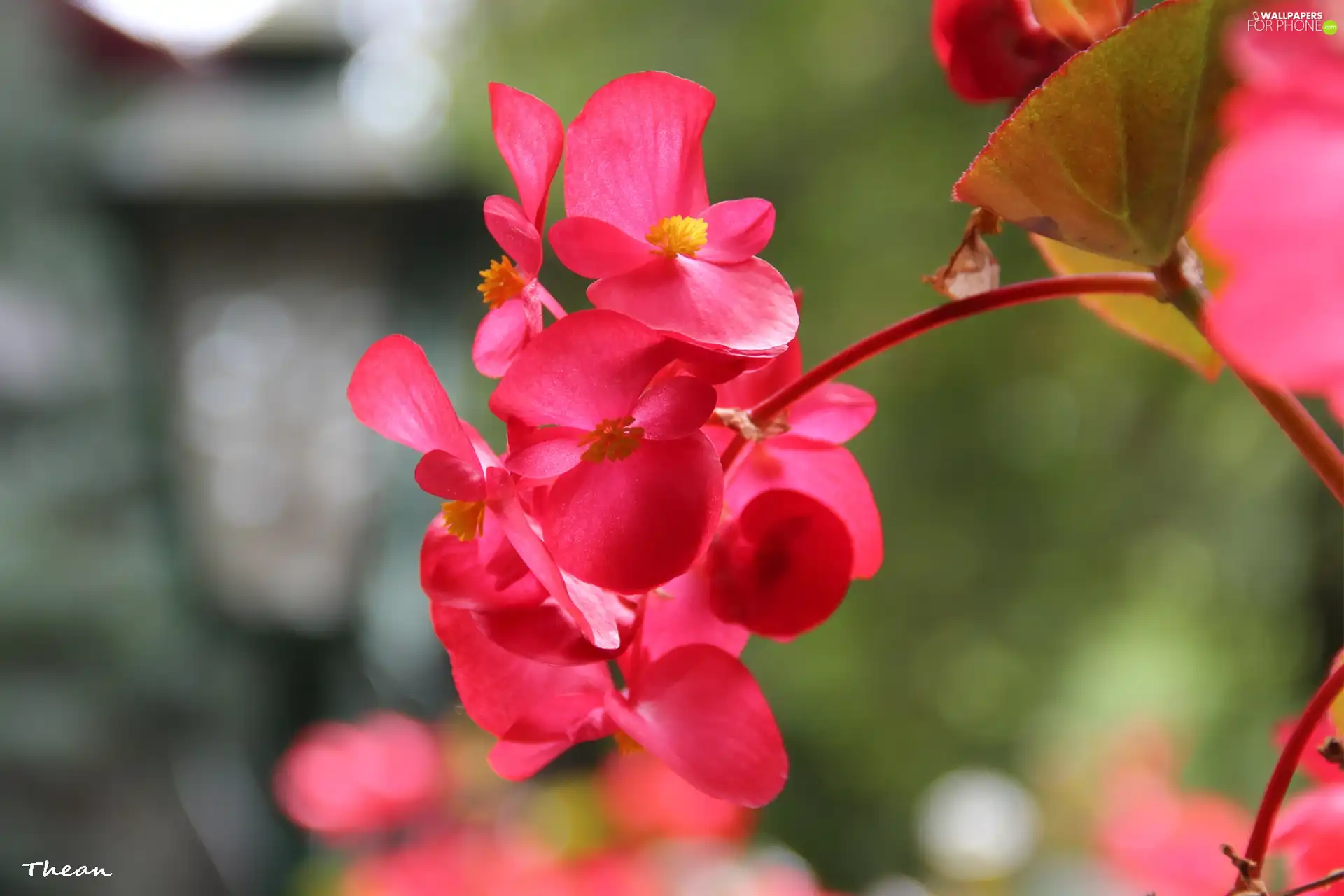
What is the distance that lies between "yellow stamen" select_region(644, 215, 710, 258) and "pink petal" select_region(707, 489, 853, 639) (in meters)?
0.04

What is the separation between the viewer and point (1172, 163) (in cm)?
14

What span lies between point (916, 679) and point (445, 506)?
938mm

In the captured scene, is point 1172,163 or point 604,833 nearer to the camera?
point 1172,163

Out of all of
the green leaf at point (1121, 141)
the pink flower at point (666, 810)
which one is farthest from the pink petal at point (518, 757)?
the pink flower at point (666, 810)

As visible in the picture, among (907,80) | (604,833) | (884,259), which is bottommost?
(604,833)

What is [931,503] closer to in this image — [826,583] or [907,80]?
[907,80]

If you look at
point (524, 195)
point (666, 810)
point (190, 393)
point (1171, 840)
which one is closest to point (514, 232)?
point (524, 195)

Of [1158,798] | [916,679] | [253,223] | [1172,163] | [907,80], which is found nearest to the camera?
[1172,163]

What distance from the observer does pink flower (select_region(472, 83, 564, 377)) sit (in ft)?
0.48

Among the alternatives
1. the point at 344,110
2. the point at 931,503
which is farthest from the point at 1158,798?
the point at 344,110

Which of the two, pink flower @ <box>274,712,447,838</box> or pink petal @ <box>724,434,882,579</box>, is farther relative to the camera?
pink flower @ <box>274,712,447,838</box>

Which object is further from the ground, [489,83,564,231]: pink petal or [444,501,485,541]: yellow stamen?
[489,83,564,231]: pink petal

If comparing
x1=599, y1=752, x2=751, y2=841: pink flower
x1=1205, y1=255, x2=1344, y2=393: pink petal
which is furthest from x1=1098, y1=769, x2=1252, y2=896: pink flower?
x1=1205, y1=255, x2=1344, y2=393: pink petal

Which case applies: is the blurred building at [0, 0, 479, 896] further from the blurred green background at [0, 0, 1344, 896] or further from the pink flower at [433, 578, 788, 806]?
the pink flower at [433, 578, 788, 806]
